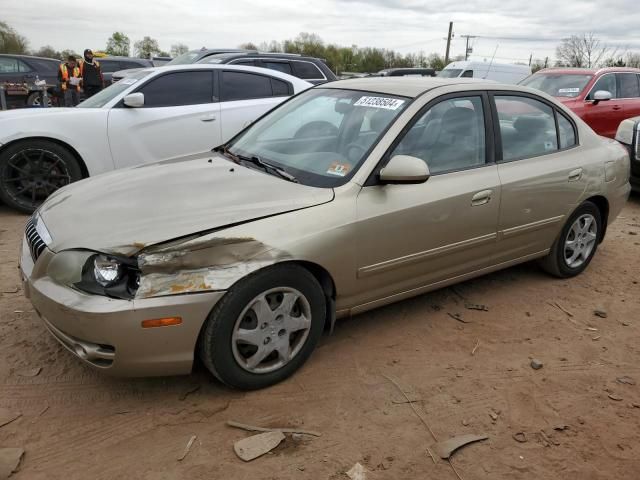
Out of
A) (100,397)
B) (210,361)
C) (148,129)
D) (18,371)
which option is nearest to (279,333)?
(210,361)

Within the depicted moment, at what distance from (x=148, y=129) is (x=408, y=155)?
3.88 meters

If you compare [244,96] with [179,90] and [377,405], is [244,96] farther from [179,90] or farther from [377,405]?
[377,405]

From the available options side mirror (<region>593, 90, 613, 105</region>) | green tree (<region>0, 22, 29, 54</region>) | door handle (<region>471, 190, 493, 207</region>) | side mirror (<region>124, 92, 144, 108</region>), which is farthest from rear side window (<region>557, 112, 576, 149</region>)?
green tree (<region>0, 22, 29, 54</region>)

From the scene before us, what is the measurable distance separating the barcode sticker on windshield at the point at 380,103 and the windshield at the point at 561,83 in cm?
704

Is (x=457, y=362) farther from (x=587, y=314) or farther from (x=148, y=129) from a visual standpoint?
(x=148, y=129)

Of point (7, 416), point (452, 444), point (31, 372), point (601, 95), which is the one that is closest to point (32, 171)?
point (31, 372)

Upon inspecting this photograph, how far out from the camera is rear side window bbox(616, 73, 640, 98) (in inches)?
384

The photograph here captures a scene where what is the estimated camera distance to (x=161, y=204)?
2.86 metres

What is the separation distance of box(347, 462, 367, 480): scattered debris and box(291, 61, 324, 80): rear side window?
28.0 feet

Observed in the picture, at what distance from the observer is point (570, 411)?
2857 mm

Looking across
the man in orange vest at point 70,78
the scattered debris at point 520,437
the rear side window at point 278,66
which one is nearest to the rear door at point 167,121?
the rear side window at point 278,66

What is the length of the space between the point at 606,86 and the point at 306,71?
5.31 m

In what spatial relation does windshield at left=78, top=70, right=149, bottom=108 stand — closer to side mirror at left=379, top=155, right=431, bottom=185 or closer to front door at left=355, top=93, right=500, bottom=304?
front door at left=355, top=93, right=500, bottom=304

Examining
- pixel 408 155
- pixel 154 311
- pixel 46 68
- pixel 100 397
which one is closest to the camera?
pixel 154 311
